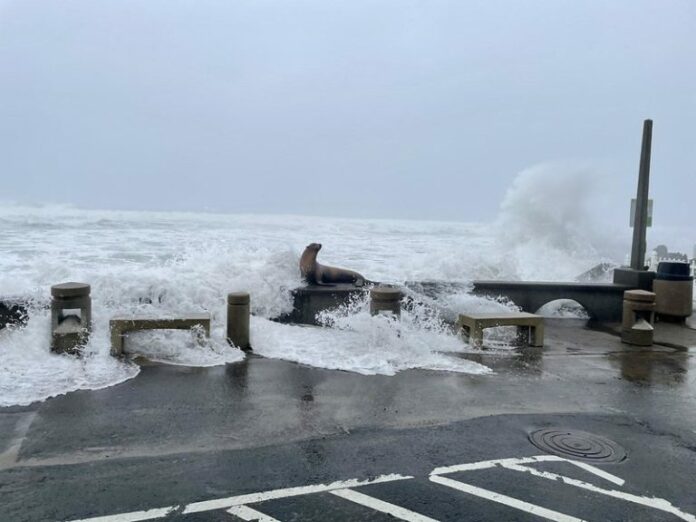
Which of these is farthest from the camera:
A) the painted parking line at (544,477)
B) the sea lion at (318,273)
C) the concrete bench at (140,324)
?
the sea lion at (318,273)

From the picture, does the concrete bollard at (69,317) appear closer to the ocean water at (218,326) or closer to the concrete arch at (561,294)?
the ocean water at (218,326)

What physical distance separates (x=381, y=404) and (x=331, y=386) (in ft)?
2.56

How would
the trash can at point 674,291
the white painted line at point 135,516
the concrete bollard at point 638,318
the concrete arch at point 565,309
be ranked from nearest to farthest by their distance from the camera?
the white painted line at point 135,516 < the concrete bollard at point 638,318 < the trash can at point 674,291 < the concrete arch at point 565,309

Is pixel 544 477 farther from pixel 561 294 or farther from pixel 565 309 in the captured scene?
pixel 565 309

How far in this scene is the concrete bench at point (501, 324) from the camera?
7887 millimetres

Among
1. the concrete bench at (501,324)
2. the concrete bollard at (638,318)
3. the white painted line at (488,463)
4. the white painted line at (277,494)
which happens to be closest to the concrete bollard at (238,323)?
the concrete bench at (501,324)

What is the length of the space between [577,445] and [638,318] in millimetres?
5176

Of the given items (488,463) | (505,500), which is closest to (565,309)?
(488,463)

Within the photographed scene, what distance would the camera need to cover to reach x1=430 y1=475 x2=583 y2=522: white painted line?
322cm

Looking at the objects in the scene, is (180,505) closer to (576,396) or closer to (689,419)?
(576,396)

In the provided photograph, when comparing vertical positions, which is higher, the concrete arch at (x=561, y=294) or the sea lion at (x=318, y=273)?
the sea lion at (x=318, y=273)

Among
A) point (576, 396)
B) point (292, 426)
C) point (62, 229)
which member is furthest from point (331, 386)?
point (62, 229)

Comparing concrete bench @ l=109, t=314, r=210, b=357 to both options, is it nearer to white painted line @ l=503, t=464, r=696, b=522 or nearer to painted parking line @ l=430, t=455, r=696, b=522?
painted parking line @ l=430, t=455, r=696, b=522

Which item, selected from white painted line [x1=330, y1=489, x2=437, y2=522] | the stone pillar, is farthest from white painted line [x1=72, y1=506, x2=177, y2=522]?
the stone pillar
